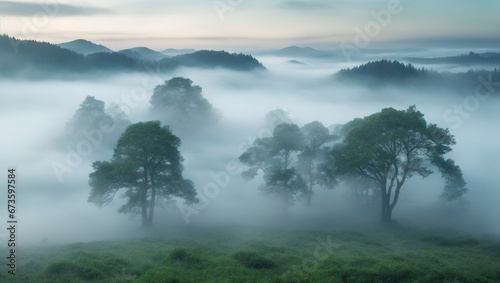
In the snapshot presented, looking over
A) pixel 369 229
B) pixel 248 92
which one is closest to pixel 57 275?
pixel 369 229

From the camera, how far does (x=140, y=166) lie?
3994 cm

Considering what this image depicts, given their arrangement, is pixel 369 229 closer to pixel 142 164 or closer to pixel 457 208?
pixel 457 208

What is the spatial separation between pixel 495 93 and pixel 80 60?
643 feet

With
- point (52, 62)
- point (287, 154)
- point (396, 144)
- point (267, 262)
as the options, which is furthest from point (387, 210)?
point (52, 62)

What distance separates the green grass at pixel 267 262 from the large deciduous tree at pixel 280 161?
11.0 metres

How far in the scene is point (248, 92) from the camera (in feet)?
618
